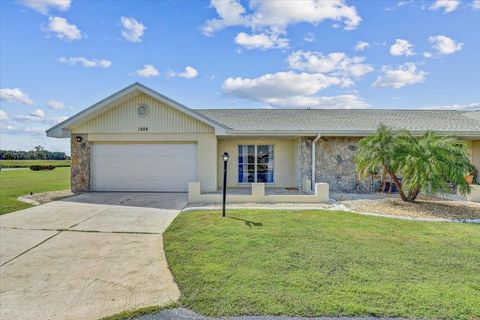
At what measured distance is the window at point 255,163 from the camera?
48.9 ft

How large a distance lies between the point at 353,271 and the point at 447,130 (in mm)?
12393

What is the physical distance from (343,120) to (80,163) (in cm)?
1383

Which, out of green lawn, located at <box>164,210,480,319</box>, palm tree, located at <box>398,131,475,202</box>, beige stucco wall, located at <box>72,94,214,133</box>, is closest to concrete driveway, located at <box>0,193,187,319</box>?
green lawn, located at <box>164,210,480,319</box>

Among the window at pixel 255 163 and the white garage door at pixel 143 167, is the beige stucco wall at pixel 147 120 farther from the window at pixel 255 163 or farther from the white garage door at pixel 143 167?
the window at pixel 255 163

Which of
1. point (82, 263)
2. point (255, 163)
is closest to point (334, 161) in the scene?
point (255, 163)

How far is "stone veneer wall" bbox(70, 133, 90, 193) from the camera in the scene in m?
13.6

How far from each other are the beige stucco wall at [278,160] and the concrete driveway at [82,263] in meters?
6.03

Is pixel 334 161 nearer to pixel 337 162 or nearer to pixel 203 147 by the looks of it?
pixel 337 162

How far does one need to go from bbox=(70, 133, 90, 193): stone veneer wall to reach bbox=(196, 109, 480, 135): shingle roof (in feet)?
22.3

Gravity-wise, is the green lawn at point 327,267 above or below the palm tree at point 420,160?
below

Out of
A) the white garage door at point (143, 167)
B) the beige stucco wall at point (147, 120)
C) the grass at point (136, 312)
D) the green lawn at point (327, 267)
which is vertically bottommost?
the grass at point (136, 312)

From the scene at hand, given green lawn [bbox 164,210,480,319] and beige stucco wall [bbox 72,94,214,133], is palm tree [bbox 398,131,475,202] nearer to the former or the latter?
green lawn [bbox 164,210,480,319]

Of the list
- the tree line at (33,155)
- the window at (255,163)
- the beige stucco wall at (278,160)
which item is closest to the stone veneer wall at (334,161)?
the beige stucco wall at (278,160)

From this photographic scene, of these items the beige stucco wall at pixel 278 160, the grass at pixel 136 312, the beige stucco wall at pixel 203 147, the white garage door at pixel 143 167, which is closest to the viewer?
the grass at pixel 136 312
